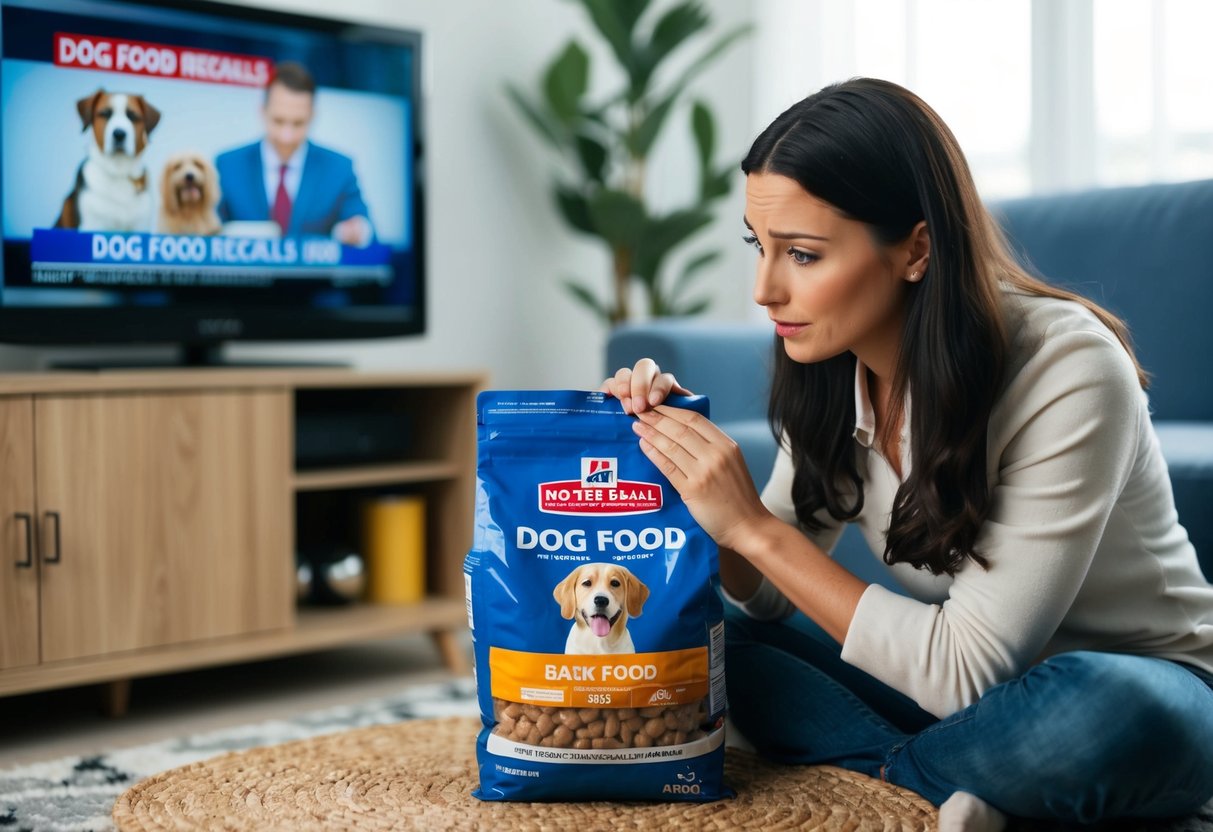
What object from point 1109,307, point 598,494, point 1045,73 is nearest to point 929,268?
point 598,494

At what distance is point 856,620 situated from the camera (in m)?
1.20

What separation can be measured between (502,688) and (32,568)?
1.04 metres

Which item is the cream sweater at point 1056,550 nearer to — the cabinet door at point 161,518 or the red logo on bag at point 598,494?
the red logo on bag at point 598,494

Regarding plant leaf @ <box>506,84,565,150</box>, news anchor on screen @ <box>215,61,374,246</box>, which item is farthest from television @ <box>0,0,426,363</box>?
plant leaf @ <box>506,84,565,150</box>

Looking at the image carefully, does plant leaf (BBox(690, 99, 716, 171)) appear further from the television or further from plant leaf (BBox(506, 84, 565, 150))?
the television

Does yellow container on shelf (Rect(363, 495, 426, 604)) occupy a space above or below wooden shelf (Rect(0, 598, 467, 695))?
above


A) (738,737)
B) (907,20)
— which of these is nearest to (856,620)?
(738,737)

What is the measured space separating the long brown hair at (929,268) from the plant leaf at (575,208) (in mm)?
1923

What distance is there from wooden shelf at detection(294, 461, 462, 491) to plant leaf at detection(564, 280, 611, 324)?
2.51ft

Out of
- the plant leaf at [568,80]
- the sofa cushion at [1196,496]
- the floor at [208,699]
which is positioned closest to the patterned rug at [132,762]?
the floor at [208,699]

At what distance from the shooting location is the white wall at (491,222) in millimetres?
2979

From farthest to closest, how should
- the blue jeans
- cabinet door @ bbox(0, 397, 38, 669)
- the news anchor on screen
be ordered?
the news anchor on screen, cabinet door @ bbox(0, 397, 38, 669), the blue jeans

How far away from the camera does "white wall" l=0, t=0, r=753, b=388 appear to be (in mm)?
2979

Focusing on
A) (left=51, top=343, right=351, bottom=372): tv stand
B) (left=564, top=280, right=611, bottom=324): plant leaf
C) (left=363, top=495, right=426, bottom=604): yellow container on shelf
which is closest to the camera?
(left=51, top=343, right=351, bottom=372): tv stand
